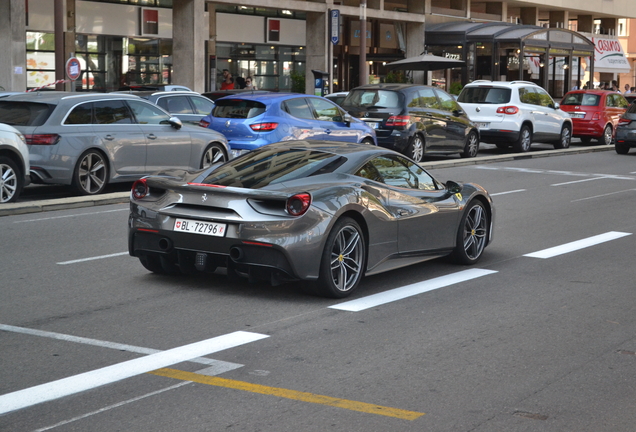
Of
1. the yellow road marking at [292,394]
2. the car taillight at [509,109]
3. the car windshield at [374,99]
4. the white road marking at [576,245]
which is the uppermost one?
the car windshield at [374,99]

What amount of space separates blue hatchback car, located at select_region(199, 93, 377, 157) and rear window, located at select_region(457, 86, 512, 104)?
7.53m

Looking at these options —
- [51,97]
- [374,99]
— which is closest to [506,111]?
[374,99]

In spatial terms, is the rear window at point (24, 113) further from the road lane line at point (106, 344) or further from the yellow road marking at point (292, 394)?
the yellow road marking at point (292, 394)

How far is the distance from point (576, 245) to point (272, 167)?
440cm

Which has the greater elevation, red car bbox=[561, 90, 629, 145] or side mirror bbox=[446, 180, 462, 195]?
red car bbox=[561, 90, 629, 145]

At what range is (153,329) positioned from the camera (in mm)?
6496

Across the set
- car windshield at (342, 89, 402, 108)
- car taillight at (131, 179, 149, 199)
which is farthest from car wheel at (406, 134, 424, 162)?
car taillight at (131, 179, 149, 199)

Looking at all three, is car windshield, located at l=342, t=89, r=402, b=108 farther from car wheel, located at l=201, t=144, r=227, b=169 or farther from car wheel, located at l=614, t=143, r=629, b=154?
car wheel, located at l=614, t=143, r=629, b=154

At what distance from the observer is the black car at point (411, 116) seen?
821 inches

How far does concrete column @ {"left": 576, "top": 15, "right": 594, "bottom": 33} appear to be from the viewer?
62344 millimetres

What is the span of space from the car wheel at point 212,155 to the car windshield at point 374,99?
221 inches

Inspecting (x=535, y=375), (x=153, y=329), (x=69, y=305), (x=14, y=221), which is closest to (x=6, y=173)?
(x=14, y=221)

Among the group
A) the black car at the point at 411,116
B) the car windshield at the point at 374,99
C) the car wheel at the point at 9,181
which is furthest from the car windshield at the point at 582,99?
the car wheel at the point at 9,181

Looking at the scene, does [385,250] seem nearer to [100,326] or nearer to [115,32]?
[100,326]
